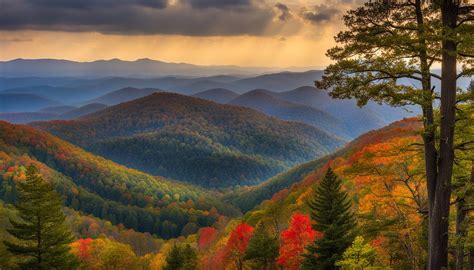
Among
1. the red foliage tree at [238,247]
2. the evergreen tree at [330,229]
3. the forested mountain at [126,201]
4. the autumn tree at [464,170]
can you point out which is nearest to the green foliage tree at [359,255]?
the autumn tree at [464,170]

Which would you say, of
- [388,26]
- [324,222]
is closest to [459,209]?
[388,26]

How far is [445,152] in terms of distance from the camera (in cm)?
1210

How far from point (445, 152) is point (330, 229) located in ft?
46.2

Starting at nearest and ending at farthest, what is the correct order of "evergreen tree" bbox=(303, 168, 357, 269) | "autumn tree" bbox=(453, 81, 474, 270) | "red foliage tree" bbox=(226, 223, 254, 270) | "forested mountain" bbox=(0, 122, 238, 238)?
"autumn tree" bbox=(453, 81, 474, 270), "evergreen tree" bbox=(303, 168, 357, 269), "red foliage tree" bbox=(226, 223, 254, 270), "forested mountain" bbox=(0, 122, 238, 238)

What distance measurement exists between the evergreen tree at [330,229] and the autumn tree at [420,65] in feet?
41.0

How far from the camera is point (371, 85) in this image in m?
→ 12.9

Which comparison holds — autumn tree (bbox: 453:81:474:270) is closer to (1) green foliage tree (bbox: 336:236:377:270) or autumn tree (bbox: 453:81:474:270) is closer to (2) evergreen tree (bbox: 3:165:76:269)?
(1) green foliage tree (bbox: 336:236:377:270)

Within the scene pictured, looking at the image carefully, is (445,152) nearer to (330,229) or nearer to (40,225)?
(330,229)

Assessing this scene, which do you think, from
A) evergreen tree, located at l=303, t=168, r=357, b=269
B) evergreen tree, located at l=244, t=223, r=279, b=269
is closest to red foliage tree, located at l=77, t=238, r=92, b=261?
evergreen tree, located at l=244, t=223, r=279, b=269

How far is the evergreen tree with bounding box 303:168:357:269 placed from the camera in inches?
985

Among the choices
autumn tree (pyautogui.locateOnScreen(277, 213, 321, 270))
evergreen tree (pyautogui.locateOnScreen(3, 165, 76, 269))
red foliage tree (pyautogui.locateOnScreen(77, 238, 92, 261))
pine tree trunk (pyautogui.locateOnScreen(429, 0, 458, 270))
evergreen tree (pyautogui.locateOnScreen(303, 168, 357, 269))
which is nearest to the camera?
pine tree trunk (pyautogui.locateOnScreen(429, 0, 458, 270))

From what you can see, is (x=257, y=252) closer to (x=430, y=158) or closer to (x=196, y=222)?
(x=430, y=158)

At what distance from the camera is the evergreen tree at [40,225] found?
1005 inches

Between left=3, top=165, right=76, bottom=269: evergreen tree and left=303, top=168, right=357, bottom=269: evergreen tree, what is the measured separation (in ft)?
50.4
